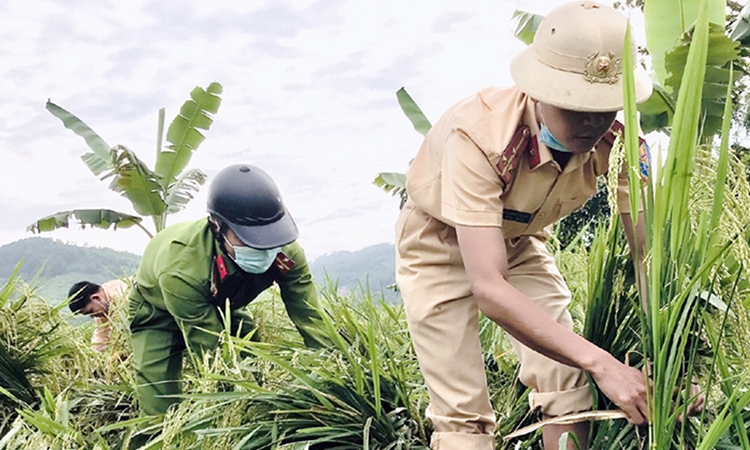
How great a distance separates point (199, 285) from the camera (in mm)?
3268

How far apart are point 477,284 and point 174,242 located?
216 cm

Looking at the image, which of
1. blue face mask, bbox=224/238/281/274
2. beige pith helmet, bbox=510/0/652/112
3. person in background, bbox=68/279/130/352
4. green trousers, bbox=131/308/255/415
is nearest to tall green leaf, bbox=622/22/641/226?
beige pith helmet, bbox=510/0/652/112

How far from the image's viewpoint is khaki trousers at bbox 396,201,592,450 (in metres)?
2.03

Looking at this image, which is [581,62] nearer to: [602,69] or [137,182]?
[602,69]

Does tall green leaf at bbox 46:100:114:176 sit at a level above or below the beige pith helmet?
below

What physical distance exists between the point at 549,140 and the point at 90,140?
665 centimetres

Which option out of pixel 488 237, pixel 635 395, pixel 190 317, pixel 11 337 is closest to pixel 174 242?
pixel 190 317

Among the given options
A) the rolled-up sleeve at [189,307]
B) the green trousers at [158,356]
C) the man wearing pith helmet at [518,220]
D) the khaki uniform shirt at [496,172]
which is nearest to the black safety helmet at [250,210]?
the rolled-up sleeve at [189,307]

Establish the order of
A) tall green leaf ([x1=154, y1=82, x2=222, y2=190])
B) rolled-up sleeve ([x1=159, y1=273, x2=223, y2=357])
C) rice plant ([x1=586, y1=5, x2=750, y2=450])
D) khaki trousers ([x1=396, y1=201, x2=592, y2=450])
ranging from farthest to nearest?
tall green leaf ([x1=154, y1=82, x2=222, y2=190]) → rolled-up sleeve ([x1=159, y1=273, x2=223, y2=357]) → khaki trousers ([x1=396, y1=201, x2=592, y2=450]) → rice plant ([x1=586, y1=5, x2=750, y2=450])

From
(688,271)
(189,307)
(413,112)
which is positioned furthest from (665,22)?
(688,271)

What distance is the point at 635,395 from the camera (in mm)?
1470

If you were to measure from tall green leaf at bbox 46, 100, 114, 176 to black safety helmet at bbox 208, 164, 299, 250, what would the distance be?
4184 mm

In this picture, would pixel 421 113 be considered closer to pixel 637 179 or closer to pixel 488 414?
pixel 488 414

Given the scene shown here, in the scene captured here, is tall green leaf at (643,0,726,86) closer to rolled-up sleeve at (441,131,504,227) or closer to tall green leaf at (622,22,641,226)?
rolled-up sleeve at (441,131,504,227)
